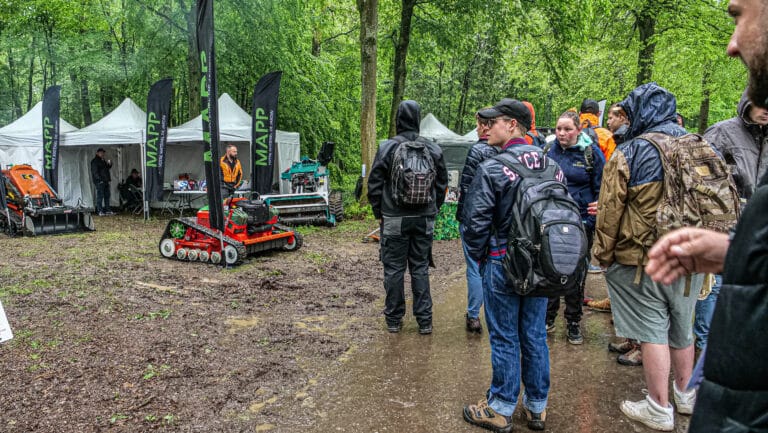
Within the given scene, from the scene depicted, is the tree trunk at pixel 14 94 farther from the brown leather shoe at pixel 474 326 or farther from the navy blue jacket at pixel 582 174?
the navy blue jacket at pixel 582 174

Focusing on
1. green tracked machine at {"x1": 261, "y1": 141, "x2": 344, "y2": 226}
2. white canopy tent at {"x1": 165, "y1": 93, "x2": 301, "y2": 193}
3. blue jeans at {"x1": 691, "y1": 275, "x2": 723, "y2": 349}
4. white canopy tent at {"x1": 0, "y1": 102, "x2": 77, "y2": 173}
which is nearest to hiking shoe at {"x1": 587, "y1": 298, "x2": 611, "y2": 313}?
blue jeans at {"x1": 691, "y1": 275, "x2": 723, "y2": 349}

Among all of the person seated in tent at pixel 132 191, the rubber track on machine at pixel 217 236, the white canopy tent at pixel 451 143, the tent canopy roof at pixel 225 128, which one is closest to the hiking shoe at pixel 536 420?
the rubber track on machine at pixel 217 236

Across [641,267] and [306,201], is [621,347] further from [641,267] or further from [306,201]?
[306,201]

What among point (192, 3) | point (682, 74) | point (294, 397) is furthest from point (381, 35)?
point (294, 397)

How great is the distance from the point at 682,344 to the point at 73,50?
25564mm

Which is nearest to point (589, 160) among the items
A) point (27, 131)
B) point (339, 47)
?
point (27, 131)

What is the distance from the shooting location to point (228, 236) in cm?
814

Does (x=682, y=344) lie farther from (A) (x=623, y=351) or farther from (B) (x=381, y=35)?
(B) (x=381, y=35)

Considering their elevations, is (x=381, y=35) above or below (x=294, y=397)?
above

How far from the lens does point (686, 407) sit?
3385mm

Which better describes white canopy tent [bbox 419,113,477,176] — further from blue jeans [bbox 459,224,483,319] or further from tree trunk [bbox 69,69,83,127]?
tree trunk [bbox 69,69,83,127]

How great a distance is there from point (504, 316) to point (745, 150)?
7.18 ft

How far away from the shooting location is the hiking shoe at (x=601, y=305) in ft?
18.5

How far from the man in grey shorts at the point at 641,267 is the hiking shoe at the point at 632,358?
92cm
